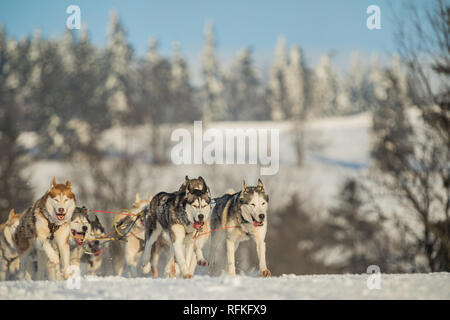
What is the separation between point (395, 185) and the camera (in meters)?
16.6

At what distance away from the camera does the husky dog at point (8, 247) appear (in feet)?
29.3

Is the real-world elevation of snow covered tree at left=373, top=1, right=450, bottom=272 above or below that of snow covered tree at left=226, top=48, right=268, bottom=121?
below

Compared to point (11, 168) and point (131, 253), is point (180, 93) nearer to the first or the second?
point (11, 168)

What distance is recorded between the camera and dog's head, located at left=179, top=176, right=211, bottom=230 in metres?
6.72

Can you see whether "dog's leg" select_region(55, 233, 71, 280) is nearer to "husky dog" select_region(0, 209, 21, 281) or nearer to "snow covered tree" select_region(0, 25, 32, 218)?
"husky dog" select_region(0, 209, 21, 281)

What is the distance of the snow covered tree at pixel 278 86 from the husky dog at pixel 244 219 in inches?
2782

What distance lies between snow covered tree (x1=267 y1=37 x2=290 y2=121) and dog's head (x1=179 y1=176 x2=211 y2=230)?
2808 inches

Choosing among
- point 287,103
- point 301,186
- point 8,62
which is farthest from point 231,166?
point 287,103

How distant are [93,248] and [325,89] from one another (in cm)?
8176

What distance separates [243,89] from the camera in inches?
3457

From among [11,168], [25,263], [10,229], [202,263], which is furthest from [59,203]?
[11,168]

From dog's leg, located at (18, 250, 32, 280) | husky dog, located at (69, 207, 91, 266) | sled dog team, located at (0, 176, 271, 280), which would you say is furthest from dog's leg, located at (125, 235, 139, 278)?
dog's leg, located at (18, 250, 32, 280)
